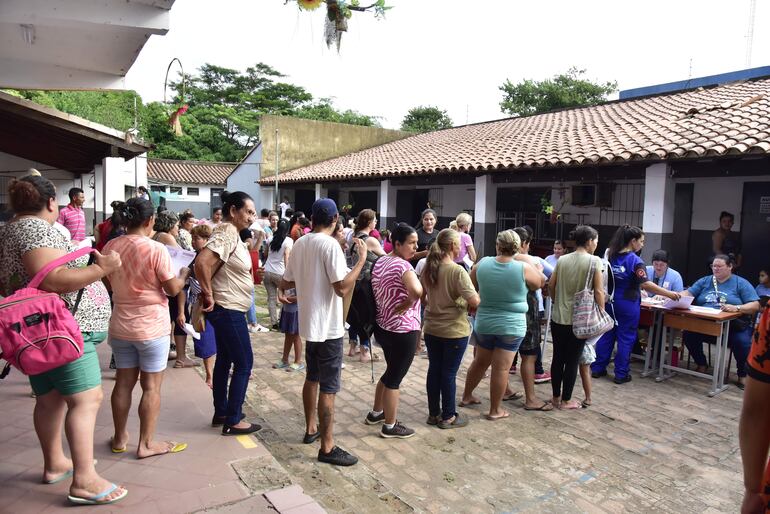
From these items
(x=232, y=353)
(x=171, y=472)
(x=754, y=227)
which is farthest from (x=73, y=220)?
(x=754, y=227)

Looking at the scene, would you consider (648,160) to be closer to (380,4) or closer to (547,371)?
(547,371)

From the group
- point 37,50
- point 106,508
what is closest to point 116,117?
point 37,50

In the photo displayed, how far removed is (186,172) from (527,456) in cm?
3268

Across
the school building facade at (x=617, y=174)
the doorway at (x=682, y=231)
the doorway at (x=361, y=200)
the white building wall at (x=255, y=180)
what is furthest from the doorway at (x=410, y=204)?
the white building wall at (x=255, y=180)

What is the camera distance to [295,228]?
7262mm

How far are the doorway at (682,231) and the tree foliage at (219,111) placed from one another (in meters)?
33.1

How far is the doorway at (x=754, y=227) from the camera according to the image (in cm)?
834

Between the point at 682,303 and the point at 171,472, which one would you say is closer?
the point at 171,472

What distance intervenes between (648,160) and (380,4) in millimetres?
6907

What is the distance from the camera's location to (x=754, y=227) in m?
8.47

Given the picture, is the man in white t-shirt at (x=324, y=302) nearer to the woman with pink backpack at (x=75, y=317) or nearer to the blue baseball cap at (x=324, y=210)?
the blue baseball cap at (x=324, y=210)

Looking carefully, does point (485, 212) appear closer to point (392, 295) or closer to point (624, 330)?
point (624, 330)

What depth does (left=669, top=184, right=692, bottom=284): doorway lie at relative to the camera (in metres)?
9.43

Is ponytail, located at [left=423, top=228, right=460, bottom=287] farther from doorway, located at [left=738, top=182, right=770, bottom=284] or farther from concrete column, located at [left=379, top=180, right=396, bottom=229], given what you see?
concrete column, located at [left=379, top=180, right=396, bottom=229]
